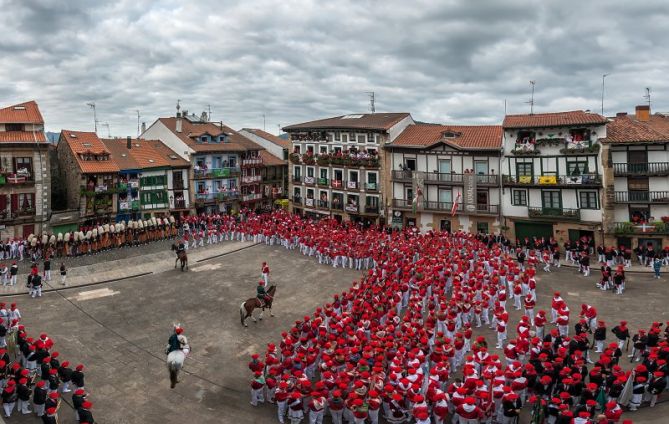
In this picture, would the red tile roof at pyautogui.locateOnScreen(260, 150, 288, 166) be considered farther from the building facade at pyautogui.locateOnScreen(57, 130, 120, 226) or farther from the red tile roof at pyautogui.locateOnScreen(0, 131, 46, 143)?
the red tile roof at pyautogui.locateOnScreen(0, 131, 46, 143)

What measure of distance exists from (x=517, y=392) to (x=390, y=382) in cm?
434

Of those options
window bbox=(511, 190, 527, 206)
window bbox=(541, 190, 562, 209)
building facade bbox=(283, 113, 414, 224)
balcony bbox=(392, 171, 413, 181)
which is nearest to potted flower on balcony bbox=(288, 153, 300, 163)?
building facade bbox=(283, 113, 414, 224)

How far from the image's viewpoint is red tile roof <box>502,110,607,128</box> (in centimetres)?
3859

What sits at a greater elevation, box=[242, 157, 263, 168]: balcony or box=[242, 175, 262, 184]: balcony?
box=[242, 157, 263, 168]: balcony

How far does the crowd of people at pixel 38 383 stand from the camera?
14430 millimetres

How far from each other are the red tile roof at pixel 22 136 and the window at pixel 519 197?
41932 millimetres

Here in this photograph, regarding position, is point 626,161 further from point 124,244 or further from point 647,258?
point 124,244

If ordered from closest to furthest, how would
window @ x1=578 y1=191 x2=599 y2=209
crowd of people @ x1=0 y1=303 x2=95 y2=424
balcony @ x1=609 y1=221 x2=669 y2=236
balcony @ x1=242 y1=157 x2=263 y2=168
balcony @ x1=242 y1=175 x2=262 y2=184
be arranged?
1. crowd of people @ x1=0 y1=303 x2=95 y2=424
2. balcony @ x1=609 y1=221 x2=669 y2=236
3. window @ x1=578 y1=191 x2=599 y2=209
4. balcony @ x1=242 y1=175 x2=262 y2=184
5. balcony @ x1=242 y1=157 x2=263 y2=168

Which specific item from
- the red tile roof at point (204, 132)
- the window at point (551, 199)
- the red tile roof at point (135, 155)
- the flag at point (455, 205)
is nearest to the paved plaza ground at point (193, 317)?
the window at point (551, 199)

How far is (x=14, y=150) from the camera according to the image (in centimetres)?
3919

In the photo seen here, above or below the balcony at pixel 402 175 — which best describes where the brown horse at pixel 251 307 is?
below

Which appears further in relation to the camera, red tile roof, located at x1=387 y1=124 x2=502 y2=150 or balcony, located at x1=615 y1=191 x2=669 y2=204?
red tile roof, located at x1=387 y1=124 x2=502 y2=150

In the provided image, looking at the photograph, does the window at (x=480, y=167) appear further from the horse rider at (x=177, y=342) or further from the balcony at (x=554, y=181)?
the horse rider at (x=177, y=342)

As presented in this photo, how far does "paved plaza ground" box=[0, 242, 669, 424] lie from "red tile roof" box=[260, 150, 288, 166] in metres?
26.6
